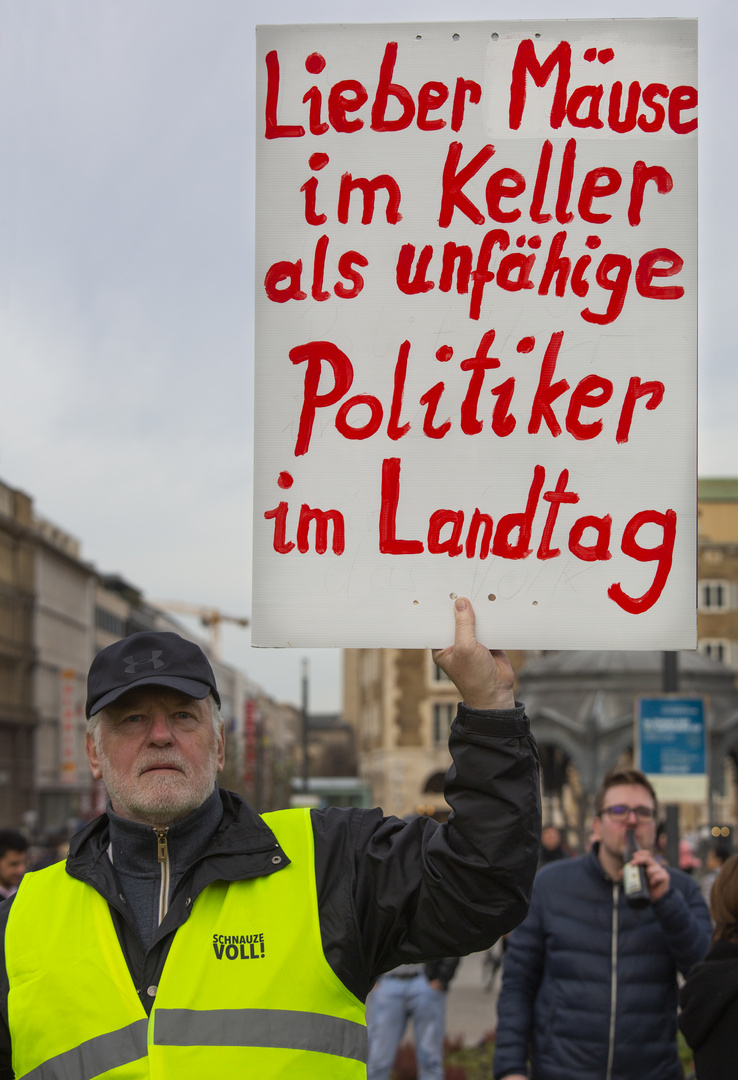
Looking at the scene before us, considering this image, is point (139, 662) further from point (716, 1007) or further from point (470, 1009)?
point (470, 1009)

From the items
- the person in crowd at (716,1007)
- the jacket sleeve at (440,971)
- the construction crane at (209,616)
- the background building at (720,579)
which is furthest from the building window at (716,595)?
the construction crane at (209,616)

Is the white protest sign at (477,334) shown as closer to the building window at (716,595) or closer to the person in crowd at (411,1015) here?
the person in crowd at (411,1015)

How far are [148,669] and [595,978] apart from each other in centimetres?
233

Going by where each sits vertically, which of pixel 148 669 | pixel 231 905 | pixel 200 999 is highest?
pixel 148 669

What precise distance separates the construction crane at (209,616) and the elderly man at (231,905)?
16103 cm

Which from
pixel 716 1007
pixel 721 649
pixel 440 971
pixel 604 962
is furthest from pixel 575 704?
pixel 721 649

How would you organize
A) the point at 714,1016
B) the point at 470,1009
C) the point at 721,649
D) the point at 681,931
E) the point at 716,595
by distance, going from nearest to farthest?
1. the point at 714,1016
2. the point at 681,931
3. the point at 470,1009
4. the point at 716,595
5. the point at 721,649

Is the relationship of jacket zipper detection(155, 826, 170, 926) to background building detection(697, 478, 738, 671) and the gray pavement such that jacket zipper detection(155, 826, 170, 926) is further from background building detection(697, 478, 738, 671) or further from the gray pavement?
background building detection(697, 478, 738, 671)

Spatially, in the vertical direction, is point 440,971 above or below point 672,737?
below

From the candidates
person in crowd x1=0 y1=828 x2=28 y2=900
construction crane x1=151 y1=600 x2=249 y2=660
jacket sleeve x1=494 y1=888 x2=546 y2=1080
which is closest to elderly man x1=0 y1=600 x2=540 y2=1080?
jacket sleeve x1=494 y1=888 x2=546 y2=1080

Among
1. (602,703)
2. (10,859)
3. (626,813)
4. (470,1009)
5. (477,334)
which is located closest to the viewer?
(477,334)

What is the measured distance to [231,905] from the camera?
2551mm

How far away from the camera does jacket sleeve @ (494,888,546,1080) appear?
455 cm

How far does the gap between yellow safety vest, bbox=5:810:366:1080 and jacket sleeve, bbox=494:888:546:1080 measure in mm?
2133
